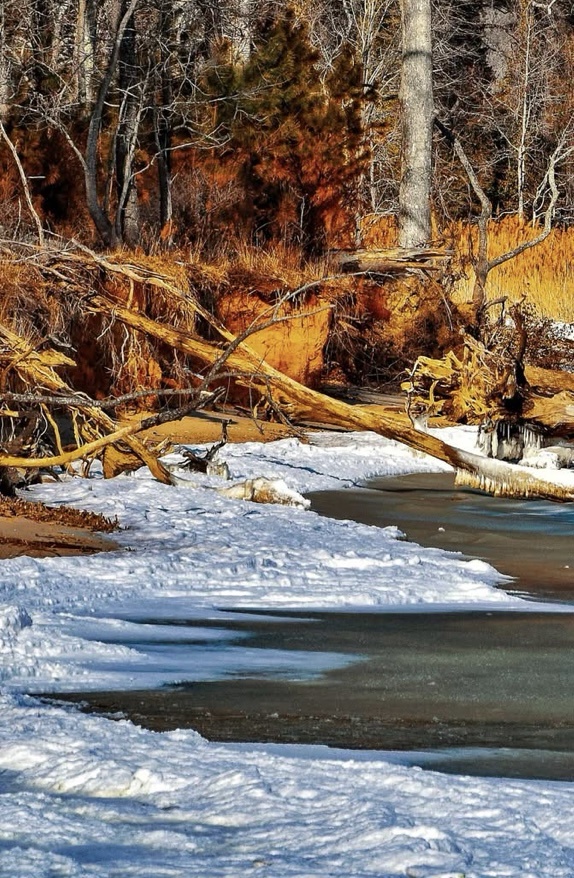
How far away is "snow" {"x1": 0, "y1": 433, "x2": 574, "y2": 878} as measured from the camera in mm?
3559

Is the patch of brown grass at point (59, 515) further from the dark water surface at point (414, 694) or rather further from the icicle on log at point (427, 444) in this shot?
the dark water surface at point (414, 694)

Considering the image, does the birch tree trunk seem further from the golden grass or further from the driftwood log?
the golden grass

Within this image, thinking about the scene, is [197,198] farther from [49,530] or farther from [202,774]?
[202,774]

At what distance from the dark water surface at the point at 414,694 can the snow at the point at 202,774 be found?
160mm

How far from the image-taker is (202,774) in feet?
13.9

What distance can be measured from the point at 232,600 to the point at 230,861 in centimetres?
404

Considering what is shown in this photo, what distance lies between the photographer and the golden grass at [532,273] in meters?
25.4

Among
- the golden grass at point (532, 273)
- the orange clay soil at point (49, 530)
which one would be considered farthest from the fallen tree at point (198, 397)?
the golden grass at point (532, 273)

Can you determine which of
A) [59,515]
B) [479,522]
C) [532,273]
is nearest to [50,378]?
[59,515]

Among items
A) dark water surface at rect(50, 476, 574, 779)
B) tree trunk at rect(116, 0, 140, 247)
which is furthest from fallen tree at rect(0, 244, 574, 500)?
dark water surface at rect(50, 476, 574, 779)

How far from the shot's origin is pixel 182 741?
15.2 feet

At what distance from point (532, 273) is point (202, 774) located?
23.4m

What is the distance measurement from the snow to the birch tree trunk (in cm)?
1351

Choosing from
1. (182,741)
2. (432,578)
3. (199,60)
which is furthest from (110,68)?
(182,741)
